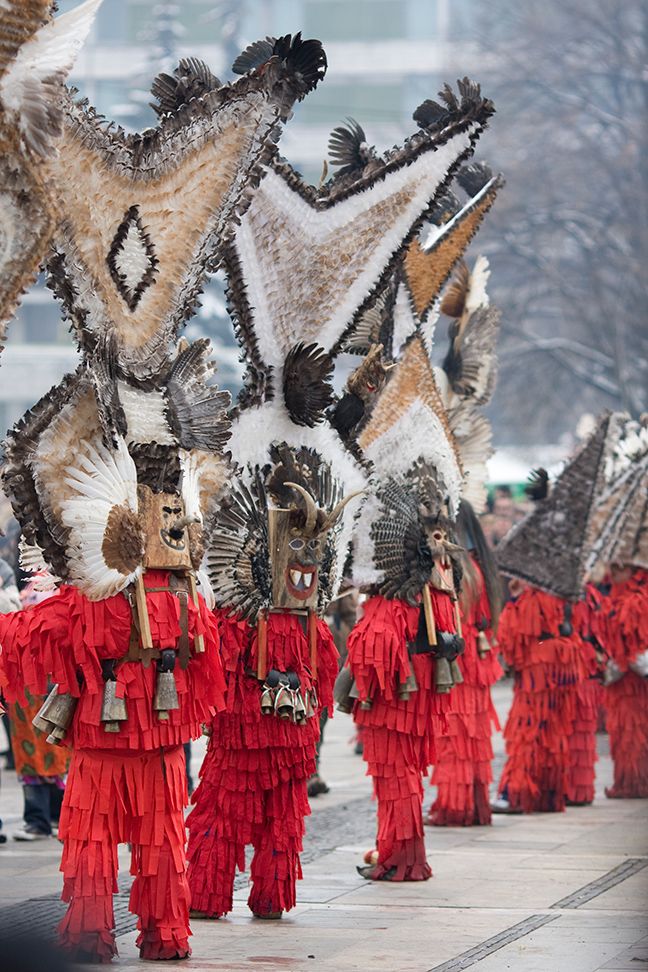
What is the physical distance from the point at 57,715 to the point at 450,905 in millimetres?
2656

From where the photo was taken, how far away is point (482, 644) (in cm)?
1197

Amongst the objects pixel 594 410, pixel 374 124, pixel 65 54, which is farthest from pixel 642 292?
pixel 65 54

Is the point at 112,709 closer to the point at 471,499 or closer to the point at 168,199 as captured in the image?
the point at 168,199

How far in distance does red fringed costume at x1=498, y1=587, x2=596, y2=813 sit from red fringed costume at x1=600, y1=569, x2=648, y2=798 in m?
0.50

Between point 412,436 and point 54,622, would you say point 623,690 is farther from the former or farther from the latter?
point 54,622

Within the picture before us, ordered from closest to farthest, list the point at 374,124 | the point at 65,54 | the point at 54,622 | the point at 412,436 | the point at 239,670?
1. the point at 65,54
2. the point at 54,622
3. the point at 239,670
4. the point at 412,436
5. the point at 374,124

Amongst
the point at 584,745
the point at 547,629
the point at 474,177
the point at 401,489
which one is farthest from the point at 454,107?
the point at 584,745

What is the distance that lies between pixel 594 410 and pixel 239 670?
34538mm

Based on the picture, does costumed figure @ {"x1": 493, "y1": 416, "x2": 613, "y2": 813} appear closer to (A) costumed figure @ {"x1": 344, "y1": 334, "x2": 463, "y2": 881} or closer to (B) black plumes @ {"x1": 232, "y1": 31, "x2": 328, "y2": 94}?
(A) costumed figure @ {"x1": 344, "y1": 334, "x2": 463, "y2": 881}

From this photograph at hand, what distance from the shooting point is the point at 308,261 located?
9023mm

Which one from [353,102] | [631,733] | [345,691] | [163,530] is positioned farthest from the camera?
[353,102]

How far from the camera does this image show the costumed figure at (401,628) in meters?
9.95

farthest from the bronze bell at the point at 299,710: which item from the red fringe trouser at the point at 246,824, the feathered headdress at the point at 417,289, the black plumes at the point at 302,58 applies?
the black plumes at the point at 302,58

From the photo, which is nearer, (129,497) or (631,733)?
(129,497)
